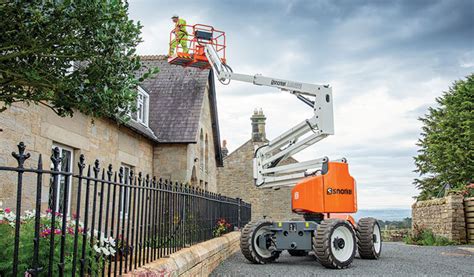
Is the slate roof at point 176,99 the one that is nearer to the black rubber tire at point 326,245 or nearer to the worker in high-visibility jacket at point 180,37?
the worker in high-visibility jacket at point 180,37

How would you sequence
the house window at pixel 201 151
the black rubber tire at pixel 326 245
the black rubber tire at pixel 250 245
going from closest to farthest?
the black rubber tire at pixel 326 245 < the black rubber tire at pixel 250 245 < the house window at pixel 201 151

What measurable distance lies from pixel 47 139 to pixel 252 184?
2412 centimetres

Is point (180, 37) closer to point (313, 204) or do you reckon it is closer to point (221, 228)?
point (221, 228)

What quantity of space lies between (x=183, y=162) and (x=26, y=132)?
28.2 ft

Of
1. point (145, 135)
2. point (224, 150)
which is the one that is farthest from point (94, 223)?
point (224, 150)

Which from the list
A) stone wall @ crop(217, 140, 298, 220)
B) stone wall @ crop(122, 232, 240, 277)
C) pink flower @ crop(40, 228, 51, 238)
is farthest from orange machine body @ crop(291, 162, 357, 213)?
stone wall @ crop(217, 140, 298, 220)

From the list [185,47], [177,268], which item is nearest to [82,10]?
[177,268]

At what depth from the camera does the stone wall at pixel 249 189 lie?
109 feet

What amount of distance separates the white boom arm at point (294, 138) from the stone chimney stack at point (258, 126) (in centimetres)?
1852

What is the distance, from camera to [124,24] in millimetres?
4930

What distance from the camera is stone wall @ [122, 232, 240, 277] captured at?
233 inches

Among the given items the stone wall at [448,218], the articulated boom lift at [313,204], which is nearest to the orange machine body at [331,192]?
the articulated boom lift at [313,204]

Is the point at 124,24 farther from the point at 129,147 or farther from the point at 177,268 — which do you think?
the point at 129,147

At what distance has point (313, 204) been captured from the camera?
1134 cm
